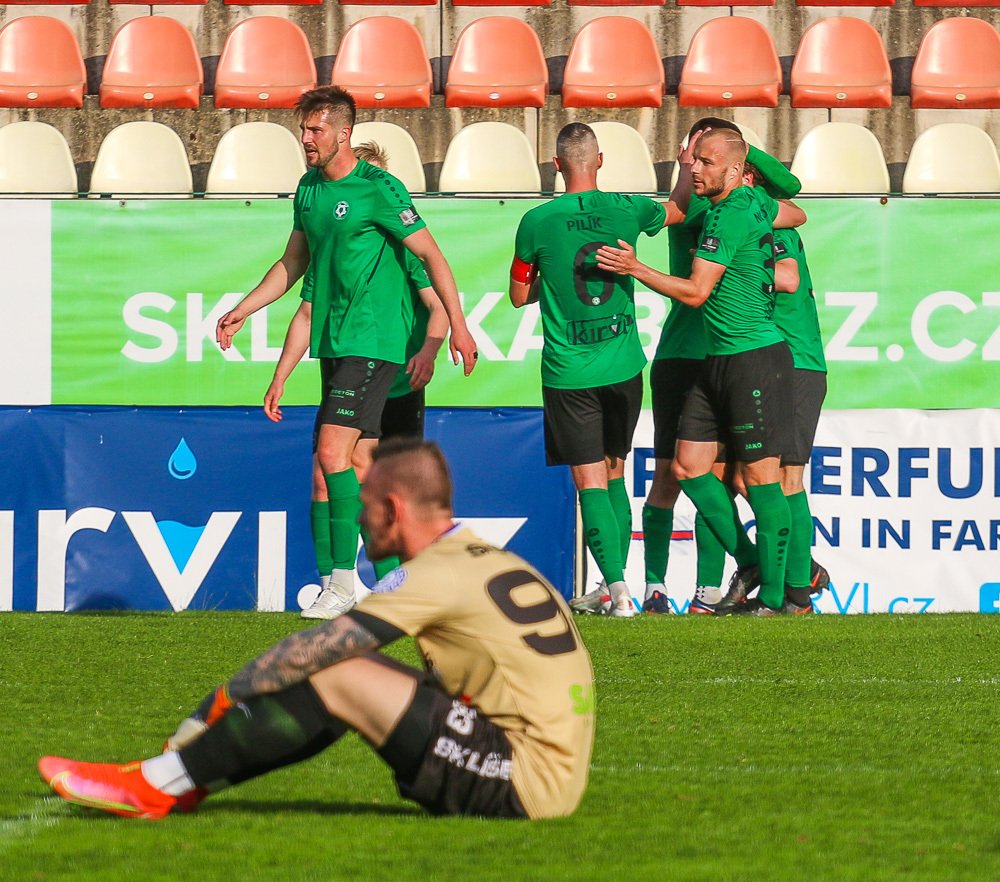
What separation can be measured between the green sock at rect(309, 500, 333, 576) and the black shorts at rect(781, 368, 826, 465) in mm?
2296

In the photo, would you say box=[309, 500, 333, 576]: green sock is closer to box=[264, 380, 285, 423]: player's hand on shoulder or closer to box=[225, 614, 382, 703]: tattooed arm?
box=[264, 380, 285, 423]: player's hand on shoulder

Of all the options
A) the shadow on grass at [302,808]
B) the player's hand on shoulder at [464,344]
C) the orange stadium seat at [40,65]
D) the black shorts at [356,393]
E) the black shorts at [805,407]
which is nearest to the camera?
the shadow on grass at [302,808]

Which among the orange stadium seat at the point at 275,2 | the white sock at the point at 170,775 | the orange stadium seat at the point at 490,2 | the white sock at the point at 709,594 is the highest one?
the orange stadium seat at the point at 490,2

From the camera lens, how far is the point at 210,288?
957 cm

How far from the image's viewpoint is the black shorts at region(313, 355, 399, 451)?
23.2 feet

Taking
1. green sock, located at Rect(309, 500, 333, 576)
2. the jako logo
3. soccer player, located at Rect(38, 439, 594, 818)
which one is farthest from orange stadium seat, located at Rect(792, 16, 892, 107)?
soccer player, located at Rect(38, 439, 594, 818)

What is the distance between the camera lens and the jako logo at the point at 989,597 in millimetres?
9164

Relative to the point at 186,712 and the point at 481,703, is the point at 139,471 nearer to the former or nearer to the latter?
the point at 186,712

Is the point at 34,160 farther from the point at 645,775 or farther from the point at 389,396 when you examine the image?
the point at 645,775

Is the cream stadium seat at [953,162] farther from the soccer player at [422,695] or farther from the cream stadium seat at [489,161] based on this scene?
the soccer player at [422,695]

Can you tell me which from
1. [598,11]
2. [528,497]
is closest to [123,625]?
[528,497]

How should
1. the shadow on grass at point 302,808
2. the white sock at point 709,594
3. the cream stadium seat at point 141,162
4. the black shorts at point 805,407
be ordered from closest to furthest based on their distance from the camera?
the shadow on grass at point 302,808 < the white sock at point 709,594 < the black shorts at point 805,407 < the cream stadium seat at point 141,162

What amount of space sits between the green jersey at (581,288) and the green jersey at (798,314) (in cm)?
77

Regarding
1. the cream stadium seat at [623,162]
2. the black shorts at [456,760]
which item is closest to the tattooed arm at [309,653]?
the black shorts at [456,760]
